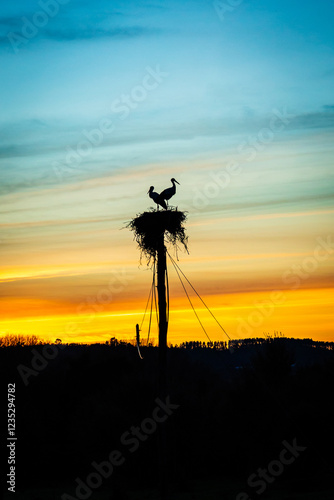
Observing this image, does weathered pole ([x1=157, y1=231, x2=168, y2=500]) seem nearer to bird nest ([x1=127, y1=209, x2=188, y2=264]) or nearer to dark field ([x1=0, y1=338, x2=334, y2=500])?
bird nest ([x1=127, y1=209, x2=188, y2=264])

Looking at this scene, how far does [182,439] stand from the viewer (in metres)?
40.2

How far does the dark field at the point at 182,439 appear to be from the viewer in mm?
36531

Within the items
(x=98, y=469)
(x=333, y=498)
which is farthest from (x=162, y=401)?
(x=98, y=469)

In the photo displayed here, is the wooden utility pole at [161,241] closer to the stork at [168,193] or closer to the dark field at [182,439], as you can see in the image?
the stork at [168,193]

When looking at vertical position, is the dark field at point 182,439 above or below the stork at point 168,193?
below

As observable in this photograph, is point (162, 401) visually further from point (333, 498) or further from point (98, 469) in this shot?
point (98, 469)

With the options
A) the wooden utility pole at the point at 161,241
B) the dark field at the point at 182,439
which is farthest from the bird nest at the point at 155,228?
the dark field at the point at 182,439

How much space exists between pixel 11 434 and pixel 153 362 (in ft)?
57.0

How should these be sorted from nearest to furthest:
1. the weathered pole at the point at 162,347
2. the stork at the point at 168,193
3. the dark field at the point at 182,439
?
the weathered pole at the point at 162,347
the stork at the point at 168,193
the dark field at the point at 182,439

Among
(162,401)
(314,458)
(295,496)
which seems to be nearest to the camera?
(162,401)

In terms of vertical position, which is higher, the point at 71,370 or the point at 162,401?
the point at 71,370

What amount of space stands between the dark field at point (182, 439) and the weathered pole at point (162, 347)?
1822 cm

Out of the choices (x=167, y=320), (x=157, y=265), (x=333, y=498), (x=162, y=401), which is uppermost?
(x=157, y=265)

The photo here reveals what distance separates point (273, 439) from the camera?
125ft
